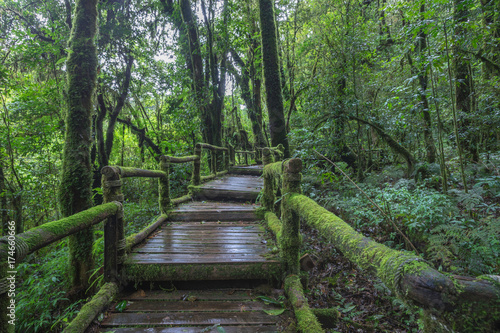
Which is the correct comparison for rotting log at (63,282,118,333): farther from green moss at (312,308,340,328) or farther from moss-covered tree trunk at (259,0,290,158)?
moss-covered tree trunk at (259,0,290,158)

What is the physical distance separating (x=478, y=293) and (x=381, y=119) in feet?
23.4

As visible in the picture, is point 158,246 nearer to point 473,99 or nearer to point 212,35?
point 473,99

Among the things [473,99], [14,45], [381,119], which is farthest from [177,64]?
[473,99]

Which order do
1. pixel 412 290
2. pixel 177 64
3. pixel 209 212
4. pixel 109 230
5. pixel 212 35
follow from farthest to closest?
pixel 177 64, pixel 212 35, pixel 209 212, pixel 109 230, pixel 412 290

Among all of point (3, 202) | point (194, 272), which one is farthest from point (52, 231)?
point (3, 202)

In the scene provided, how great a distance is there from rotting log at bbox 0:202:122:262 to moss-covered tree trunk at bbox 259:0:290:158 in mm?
4868

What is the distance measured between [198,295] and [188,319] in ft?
1.35

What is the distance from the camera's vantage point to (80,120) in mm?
4539

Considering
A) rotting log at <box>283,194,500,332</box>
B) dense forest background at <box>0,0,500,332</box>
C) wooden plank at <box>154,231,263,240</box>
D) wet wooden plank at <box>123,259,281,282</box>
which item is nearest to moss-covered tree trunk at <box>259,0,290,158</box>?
dense forest background at <box>0,0,500,332</box>

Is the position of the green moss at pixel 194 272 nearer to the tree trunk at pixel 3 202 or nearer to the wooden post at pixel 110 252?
the wooden post at pixel 110 252

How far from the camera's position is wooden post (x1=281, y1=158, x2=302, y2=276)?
2.67 meters

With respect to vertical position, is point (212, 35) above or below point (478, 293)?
above

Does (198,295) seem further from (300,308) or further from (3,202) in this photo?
(3,202)

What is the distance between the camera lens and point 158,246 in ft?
10.8
